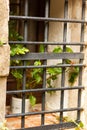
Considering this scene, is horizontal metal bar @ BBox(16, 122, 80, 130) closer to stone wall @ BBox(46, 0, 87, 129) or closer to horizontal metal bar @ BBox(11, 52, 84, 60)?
stone wall @ BBox(46, 0, 87, 129)

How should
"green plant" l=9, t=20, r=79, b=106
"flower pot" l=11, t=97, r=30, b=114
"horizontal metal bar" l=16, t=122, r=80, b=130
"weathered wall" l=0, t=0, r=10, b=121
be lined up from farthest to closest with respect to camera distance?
"flower pot" l=11, t=97, r=30, b=114 → "horizontal metal bar" l=16, t=122, r=80, b=130 → "green plant" l=9, t=20, r=79, b=106 → "weathered wall" l=0, t=0, r=10, b=121

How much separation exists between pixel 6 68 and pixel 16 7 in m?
2.33

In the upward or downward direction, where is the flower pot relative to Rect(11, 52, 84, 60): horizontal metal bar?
downward

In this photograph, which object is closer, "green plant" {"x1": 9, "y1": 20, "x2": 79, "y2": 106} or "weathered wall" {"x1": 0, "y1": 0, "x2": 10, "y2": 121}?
"weathered wall" {"x1": 0, "y1": 0, "x2": 10, "y2": 121}

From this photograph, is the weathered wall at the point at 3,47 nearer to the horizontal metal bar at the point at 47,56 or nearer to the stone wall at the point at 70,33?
the horizontal metal bar at the point at 47,56

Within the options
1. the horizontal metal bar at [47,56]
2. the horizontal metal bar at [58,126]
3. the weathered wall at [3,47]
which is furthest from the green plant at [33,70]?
the horizontal metal bar at [58,126]

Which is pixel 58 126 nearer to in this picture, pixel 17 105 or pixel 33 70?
pixel 17 105

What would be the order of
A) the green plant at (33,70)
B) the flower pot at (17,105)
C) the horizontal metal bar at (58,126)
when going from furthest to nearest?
1. the flower pot at (17,105)
2. the horizontal metal bar at (58,126)
3. the green plant at (33,70)

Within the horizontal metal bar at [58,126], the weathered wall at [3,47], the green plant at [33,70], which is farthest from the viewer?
the horizontal metal bar at [58,126]

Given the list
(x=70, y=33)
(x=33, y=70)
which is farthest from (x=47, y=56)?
(x=70, y=33)

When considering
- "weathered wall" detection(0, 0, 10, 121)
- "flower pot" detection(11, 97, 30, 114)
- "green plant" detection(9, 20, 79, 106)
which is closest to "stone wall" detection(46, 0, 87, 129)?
"green plant" detection(9, 20, 79, 106)

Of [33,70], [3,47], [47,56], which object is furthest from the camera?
[33,70]

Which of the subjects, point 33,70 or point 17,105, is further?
point 17,105

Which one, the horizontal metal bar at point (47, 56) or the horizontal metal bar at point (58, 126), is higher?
the horizontal metal bar at point (47, 56)
